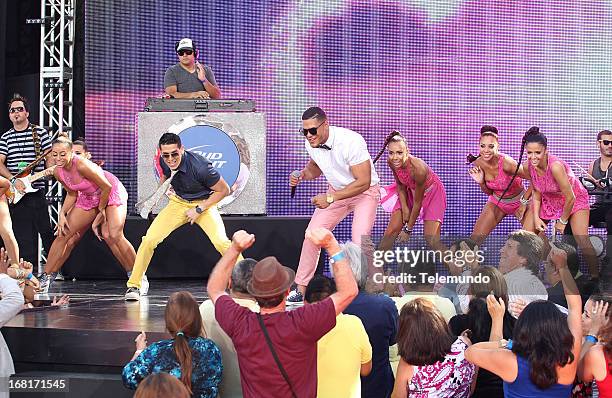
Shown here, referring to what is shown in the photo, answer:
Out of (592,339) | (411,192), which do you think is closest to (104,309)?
(411,192)

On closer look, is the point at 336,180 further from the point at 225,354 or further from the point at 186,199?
the point at 225,354

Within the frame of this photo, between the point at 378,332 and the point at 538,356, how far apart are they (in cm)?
83

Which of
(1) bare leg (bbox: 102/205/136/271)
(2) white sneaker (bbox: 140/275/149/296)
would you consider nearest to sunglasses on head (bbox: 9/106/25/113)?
(1) bare leg (bbox: 102/205/136/271)

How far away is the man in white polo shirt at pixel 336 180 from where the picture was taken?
623 centimetres

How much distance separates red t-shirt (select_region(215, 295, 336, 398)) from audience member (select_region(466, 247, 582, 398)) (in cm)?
68

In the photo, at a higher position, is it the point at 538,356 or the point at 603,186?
the point at 603,186

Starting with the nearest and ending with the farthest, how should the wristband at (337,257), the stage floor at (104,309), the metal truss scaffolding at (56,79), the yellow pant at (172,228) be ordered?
the wristband at (337,257)
the stage floor at (104,309)
the yellow pant at (172,228)
the metal truss scaffolding at (56,79)

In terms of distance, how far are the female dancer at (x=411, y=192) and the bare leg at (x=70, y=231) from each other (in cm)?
227

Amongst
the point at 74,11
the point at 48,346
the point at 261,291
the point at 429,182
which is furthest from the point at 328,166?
the point at 74,11

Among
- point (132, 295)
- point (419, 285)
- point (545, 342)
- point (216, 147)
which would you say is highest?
point (216, 147)

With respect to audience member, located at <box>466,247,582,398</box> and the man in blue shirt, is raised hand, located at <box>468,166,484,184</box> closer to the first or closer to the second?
the man in blue shirt

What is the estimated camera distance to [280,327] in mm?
3537

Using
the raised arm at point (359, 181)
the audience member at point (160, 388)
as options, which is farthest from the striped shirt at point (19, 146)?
the audience member at point (160, 388)

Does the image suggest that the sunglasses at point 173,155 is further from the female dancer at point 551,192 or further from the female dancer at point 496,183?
the female dancer at point 551,192
